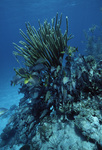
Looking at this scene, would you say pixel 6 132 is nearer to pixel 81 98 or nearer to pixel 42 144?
pixel 42 144

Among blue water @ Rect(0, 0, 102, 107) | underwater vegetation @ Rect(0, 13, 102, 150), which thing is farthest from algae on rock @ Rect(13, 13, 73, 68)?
blue water @ Rect(0, 0, 102, 107)

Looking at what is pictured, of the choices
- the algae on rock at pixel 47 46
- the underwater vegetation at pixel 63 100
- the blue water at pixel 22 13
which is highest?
the blue water at pixel 22 13

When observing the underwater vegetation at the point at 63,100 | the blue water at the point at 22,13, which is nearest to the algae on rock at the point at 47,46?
the underwater vegetation at the point at 63,100

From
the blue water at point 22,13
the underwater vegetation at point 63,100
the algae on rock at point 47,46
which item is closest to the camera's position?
the underwater vegetation at point 63,100

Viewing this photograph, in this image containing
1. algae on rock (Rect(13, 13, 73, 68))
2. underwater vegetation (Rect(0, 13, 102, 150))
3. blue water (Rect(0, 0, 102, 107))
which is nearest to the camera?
underwater vegetation (Rect(0, 13, 102, 150))

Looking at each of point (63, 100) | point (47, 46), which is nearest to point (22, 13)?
point (47, 46)

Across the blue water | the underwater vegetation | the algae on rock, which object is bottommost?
the underwater vegetation

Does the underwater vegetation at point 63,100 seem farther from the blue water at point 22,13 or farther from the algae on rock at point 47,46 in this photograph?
the blue water at point 22,13

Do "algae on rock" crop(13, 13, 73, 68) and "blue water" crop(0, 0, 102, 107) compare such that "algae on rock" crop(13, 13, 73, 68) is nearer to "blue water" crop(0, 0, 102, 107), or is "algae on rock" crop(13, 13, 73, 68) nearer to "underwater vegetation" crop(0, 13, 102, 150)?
"underwater vegetation" crop(0, 13, 102, 150)

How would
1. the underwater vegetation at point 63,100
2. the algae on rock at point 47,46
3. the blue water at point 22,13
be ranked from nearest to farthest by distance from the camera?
the underwater vegetation at point 63,100, the algae on rock at point 47,46, the blue water at point 22,13

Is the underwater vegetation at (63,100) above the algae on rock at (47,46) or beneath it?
beneath

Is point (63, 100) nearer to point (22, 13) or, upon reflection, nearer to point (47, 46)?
point (47, 46)

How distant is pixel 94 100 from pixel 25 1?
32.2 metres

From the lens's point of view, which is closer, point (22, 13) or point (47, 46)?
point (47, 46)
